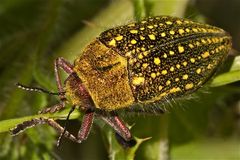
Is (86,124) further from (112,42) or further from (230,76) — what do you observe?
(230,76)

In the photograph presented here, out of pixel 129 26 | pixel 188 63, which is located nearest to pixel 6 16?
pixel 129 26

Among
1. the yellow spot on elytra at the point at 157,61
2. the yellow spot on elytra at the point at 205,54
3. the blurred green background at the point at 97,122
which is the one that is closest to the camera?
the yellow spot on elytra at the point at 157,61

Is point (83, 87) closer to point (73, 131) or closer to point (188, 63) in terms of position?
point (188, 63)

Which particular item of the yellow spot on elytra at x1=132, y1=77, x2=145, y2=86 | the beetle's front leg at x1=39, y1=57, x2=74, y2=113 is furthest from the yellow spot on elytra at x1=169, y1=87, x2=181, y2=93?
the beetle's front leg at x1=39, y1=57, x2=74, y2=113

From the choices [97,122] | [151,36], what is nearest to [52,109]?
[97,122]

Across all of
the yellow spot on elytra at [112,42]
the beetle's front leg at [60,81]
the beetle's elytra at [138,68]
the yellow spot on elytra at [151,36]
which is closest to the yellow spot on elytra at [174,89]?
the beetle's elytra at [138,68]

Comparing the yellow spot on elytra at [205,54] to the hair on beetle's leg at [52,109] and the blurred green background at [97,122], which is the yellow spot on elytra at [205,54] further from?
the hair on beetle's leg at [52,109]
